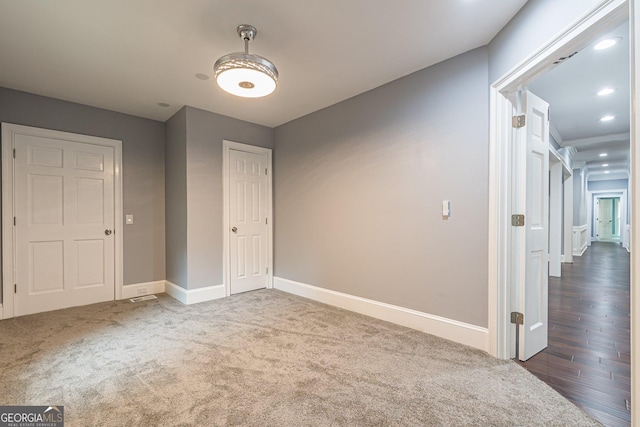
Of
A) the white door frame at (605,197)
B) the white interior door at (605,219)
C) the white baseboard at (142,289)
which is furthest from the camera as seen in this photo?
the white interior door at (605,219)

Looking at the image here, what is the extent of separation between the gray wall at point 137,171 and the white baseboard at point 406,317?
2.18 m

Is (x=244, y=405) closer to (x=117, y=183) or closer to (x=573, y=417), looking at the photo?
(x=573, y=417)

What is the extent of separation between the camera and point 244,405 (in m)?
1.77

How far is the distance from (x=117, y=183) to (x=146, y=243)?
3.01 ft

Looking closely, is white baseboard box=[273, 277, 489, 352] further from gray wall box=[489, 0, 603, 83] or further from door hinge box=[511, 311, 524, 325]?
A: gray wall box=[489, 0, 603, 83]

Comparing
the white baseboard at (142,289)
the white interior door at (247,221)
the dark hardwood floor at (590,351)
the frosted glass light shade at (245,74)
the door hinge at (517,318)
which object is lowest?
the dark hardwood floor at (590,351)

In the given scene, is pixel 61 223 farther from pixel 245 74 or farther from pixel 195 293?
pixel 245 74

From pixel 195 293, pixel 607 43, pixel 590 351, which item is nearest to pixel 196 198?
pixel 195 293

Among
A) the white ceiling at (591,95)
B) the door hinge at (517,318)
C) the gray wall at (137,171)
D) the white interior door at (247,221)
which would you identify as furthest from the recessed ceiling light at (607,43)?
the gray wall at (137,171)

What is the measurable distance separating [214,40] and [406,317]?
3103 mm

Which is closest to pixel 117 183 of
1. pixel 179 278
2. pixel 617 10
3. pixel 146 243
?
pixel 146 243

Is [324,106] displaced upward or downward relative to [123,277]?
upward

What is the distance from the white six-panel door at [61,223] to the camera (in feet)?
11.0

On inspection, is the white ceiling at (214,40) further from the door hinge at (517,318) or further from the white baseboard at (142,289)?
the white baseboard at (142,289)
